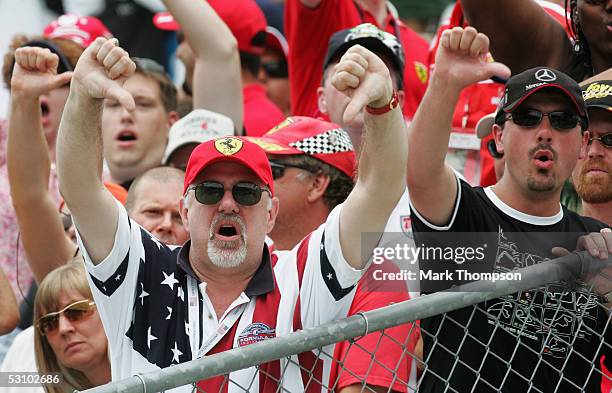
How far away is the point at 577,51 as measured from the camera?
4.77 metres

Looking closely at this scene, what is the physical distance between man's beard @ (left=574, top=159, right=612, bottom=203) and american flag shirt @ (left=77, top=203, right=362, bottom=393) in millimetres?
1113

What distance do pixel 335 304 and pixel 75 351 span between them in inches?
52.3

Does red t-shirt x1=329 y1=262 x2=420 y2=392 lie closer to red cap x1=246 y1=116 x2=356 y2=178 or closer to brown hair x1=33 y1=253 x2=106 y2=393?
red cap x1=246 y1=116 x2=356 y2=178

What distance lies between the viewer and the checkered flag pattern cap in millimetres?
4789

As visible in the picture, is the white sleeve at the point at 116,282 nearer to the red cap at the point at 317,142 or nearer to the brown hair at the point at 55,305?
the brown hair at the point at 55,305

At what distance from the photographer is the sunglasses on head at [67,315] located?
445 cm

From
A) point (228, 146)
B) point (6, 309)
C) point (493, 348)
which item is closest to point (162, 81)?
point (6, 309)

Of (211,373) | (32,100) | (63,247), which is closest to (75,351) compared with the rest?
(63,247)

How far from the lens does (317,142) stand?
4801 mm

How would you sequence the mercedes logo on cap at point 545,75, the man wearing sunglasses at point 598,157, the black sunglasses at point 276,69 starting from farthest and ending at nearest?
the black sunglasses at point 276,69 → the man wearing sunglasses at point 598,157 → the mercedes logo on cap at point 545,75

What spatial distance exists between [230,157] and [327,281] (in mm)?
552

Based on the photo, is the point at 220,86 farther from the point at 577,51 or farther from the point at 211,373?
the point at 211,373

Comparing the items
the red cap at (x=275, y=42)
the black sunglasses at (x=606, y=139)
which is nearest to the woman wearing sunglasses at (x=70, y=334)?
the black sunglasses at (x=606, y=139)

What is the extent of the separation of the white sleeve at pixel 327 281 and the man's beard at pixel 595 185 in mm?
1117
